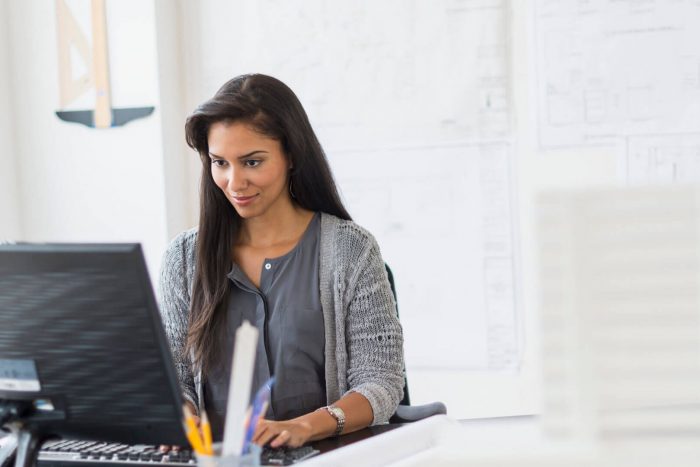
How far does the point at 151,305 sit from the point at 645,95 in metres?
1.84

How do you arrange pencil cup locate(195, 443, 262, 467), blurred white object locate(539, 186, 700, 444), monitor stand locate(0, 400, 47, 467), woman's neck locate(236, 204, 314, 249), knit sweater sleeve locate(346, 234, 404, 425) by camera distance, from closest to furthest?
blurred white object locate(539, 186, 700, 444) → pencil cup locate(195, 443, 262, 467) → monitor stand locate(0, 400, 47, 467) → knit sweater sleeve locate(346, 234, 404, 425) → woman's neck locate(236, 204, 314, 249)

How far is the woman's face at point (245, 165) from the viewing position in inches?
61.3

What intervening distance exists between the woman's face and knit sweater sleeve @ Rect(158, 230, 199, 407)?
0.16 metres

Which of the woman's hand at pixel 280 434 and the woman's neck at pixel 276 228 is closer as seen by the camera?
the woman's hand at pixel 280 434

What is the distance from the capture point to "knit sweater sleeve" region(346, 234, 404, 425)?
1.55 meters

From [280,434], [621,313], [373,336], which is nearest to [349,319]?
[373,336]

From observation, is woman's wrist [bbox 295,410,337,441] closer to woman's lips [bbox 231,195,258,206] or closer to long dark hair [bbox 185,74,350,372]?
long dark hair [bbox 185,74,350,372]

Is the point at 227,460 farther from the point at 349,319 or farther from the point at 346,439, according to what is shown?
the point at 349,319

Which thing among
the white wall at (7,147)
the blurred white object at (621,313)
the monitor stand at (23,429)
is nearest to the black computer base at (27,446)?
the monitor stand at (23,429)

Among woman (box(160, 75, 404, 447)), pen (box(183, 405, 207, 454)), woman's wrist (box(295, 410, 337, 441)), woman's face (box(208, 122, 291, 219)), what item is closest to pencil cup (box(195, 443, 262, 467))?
pen (box(183, 405, 207, 454))

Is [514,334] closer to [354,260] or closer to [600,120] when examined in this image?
[600,120]

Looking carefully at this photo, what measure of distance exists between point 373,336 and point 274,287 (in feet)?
0.69

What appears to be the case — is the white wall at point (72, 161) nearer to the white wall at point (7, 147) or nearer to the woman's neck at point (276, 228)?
the white wall at point (7, 147)

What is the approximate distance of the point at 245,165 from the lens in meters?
1.57
